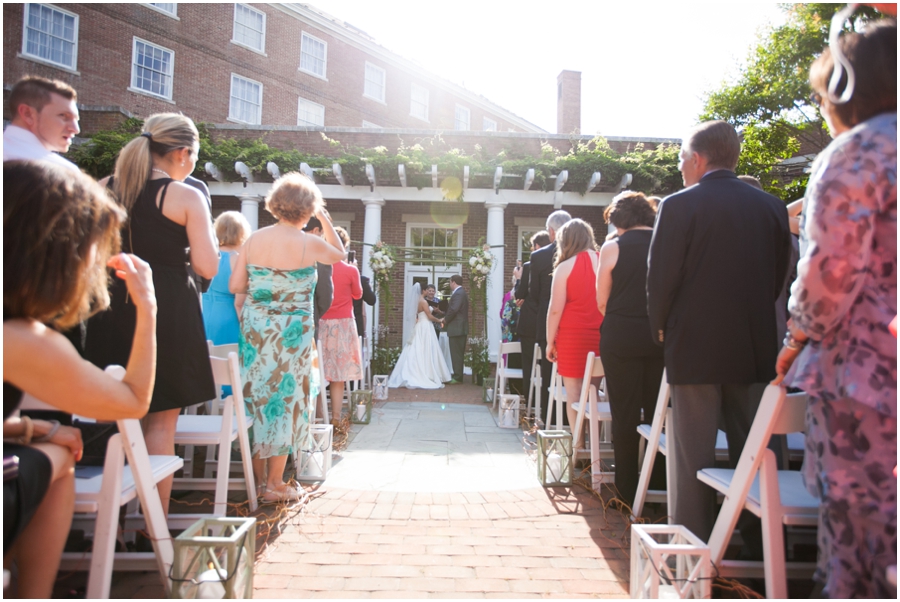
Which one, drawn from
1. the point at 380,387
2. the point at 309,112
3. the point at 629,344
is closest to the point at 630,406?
the point at 629,344

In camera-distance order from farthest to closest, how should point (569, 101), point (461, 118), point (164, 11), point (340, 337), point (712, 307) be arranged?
1. point (461, 118)
2. point (569, 101)
3. point (164, 11)
4. point (340, 337)
5. point (712, 307)

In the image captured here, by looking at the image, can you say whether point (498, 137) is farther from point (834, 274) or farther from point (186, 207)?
point (834, 274)

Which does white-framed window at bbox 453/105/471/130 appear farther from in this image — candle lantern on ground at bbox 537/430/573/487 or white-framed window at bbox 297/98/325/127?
candle lantern on ground at bbox 537/430/573/487

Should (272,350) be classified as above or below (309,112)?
below

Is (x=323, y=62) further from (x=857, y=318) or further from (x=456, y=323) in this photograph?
(x=857, y=318)

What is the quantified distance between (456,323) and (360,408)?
3995mm

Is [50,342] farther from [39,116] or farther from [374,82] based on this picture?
[374,82]

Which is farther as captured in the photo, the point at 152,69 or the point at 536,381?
the point at 152,69

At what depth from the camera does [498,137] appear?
12.4 metres

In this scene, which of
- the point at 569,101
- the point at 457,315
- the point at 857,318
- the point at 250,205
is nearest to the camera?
the point at 857,318

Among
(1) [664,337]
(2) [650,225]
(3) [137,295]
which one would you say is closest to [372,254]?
(2) [650,225]

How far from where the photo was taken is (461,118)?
2691 centimetres

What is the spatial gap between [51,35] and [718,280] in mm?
20389

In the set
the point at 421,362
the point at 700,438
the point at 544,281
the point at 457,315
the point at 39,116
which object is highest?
the point at 39,116
